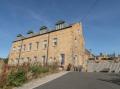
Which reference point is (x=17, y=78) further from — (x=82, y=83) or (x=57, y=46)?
(x=57, y=46)

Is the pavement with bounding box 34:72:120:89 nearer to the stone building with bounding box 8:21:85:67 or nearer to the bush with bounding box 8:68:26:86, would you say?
the bush with bounding box 8:68:26:86

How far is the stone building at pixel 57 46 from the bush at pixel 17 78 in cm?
1317

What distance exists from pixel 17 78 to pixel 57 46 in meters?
18.7

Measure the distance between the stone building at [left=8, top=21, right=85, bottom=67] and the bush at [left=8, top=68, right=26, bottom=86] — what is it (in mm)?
13170

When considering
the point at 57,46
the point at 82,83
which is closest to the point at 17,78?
the point at 82,83

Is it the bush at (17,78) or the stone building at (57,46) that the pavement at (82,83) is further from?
the stone building at (57,46)

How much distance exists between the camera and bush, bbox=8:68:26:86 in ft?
40.6

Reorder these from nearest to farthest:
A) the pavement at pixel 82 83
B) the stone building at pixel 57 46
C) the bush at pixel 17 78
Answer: the pavement at pixel 82 83, the bush at pixel 17 78, the stone building at pixel 57 46

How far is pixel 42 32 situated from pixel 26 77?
2300 centimetres

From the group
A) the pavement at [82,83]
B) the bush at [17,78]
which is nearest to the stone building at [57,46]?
the pavement at [82,83]

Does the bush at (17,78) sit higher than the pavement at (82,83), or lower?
higher

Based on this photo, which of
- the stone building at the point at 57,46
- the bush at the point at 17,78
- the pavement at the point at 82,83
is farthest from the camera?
the stone building at the point at 57,46

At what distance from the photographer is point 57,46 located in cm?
3152

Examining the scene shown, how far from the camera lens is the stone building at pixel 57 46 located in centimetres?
3002
